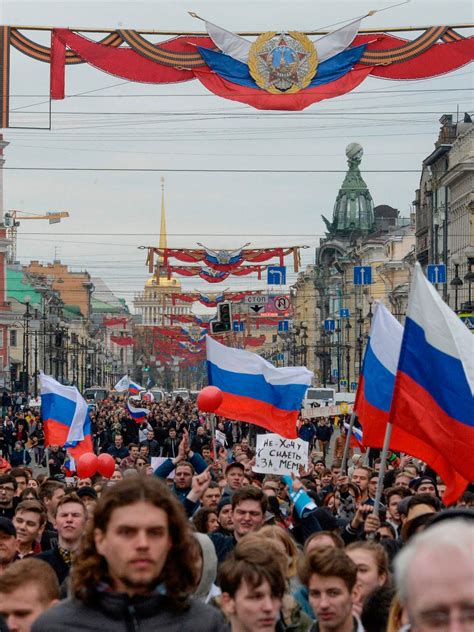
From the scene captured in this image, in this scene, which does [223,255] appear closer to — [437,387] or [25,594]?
[437,387]

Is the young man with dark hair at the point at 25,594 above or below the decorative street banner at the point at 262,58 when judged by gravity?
below

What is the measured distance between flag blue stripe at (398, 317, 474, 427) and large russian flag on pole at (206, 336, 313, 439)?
7.68 meters

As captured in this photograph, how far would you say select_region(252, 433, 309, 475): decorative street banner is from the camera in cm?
1688

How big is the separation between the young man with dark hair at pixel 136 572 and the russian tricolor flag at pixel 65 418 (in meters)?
16.6

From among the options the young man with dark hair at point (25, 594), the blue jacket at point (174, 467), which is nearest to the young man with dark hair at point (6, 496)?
the blue jacket at point (174, 467)

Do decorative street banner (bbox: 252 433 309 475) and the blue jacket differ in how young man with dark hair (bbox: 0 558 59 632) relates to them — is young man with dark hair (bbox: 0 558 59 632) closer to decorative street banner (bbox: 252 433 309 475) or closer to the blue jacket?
the blue jacket

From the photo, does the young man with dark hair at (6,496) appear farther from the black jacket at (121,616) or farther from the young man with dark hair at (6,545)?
the black jacket at (121,616)

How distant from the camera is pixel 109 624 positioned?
4.43m

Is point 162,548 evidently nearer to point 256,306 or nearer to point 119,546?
point 119,546

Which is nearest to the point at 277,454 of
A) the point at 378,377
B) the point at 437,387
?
the point at 378,377

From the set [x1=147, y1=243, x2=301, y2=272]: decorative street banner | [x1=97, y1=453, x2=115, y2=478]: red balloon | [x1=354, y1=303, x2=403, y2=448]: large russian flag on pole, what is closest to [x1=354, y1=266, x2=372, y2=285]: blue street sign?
[x1=147, y1=243, x2=301, y2=272]: decorative street banner

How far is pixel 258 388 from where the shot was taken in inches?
728

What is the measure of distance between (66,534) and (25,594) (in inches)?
138

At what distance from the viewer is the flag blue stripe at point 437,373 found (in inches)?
389
